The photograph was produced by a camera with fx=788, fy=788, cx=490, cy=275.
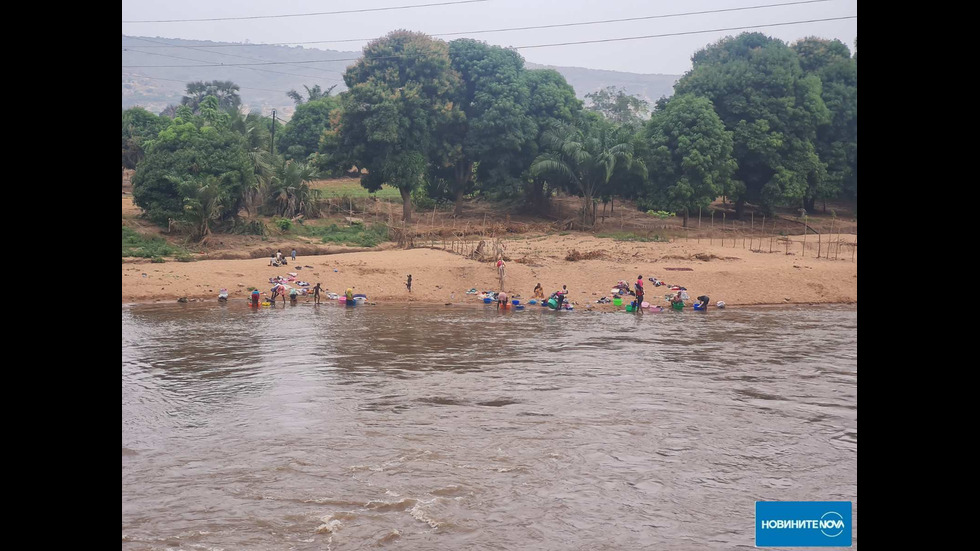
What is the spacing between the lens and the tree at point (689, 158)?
35344mm

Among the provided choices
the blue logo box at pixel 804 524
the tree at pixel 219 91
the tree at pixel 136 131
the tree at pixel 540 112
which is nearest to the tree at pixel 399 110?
the tree at pixel 540 112

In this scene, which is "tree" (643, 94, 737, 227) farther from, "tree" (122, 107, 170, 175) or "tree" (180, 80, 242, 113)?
"tree" (180, 80, 242, 113)

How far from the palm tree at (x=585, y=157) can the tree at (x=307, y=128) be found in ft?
58.8

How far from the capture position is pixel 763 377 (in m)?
15.5

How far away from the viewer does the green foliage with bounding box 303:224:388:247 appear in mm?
31900

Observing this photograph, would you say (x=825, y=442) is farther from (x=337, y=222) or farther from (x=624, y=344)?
(x=337, y=222)

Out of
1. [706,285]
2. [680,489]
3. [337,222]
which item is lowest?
[680,489]

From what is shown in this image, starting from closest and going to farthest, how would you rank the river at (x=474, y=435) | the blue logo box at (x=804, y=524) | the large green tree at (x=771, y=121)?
1. the blue logo box at (x=804, y=524)
2. the river at (x=474, y=435)
3. the large green tree at (x=771, y=121)

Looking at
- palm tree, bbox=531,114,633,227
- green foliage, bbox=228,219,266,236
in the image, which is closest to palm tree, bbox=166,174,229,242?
green foliage, bbox=228,219,266,236

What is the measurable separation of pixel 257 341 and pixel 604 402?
9.03 m

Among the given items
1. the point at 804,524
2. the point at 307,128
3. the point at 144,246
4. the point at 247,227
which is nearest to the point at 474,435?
the point at 804,524

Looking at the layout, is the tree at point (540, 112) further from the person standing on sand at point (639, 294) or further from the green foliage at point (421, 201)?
the person standing on sand at point (639, 294)

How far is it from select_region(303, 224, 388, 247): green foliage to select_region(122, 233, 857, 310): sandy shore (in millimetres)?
3351
